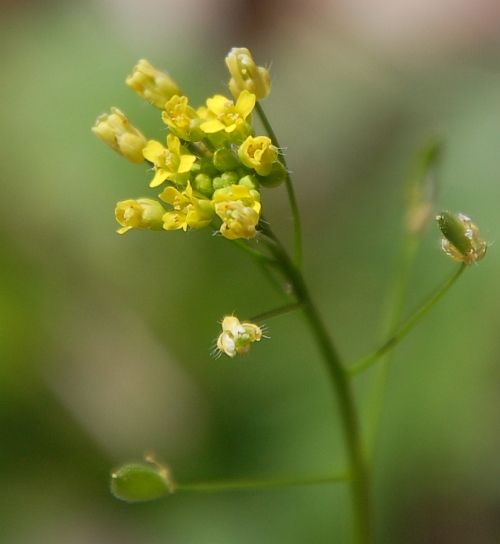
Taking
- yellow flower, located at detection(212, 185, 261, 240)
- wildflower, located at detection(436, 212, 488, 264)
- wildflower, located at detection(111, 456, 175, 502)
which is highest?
yellow flower, located at detection(212, 185, 261, 240)

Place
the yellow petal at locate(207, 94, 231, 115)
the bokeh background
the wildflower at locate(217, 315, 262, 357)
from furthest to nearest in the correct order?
the bokeh background → the yellow petal at locate(207, 94, 231, 115) → the wildflower at locate(217, 315, 262, 357)

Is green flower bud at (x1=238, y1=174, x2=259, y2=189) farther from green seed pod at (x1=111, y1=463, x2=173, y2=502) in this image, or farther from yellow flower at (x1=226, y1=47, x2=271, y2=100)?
green seed pod at (x1=111, y1=463, x2=173, y2=502)

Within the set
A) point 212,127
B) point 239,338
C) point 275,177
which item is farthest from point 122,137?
point 239,338

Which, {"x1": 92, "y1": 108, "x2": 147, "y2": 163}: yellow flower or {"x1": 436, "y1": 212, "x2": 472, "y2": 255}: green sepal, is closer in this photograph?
{"x1": 436, "y1": 212, "x2": 472, "y2": 255}: green sepal

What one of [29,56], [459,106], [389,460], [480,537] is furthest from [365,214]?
[29,56]

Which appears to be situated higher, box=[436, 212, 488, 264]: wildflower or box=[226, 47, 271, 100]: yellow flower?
box=[226, 47, 271, 100]: yellow flower

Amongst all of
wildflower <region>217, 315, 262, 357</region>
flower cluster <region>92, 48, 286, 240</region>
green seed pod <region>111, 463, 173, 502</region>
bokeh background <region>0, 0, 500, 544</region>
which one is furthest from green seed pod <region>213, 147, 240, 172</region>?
bokeh background <region>0, 0, 500, 544</region>

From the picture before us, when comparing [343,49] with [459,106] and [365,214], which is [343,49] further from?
[365,214]

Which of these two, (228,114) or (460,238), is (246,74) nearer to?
(228,114)
